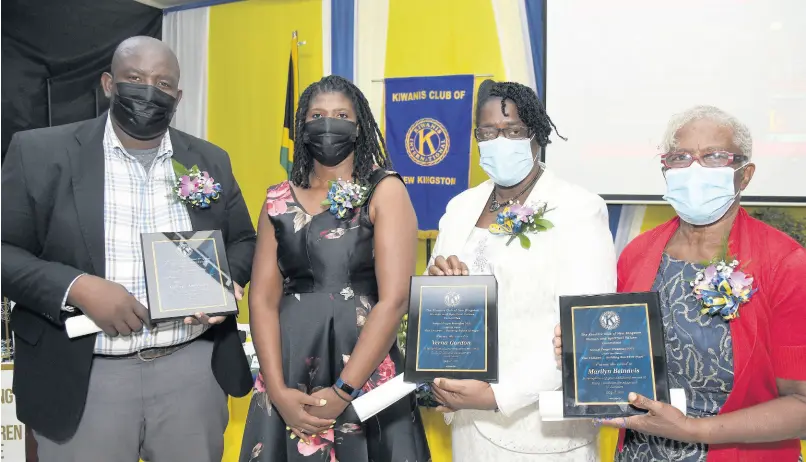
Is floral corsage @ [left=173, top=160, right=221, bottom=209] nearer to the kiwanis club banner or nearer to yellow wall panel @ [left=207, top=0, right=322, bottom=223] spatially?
the kiwanis club banner

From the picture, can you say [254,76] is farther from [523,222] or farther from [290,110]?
[523,222]

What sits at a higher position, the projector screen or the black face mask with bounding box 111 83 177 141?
the projector screen

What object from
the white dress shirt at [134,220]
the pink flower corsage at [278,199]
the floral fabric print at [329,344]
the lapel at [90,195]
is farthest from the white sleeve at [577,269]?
the lapel at [90,195]

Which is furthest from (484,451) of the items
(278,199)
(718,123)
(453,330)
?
(718,123)

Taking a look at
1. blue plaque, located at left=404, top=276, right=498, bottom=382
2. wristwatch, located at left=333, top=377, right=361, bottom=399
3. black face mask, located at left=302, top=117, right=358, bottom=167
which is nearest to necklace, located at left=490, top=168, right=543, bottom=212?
blue plaque, located at left=404, top=276, right=498, bottom=382

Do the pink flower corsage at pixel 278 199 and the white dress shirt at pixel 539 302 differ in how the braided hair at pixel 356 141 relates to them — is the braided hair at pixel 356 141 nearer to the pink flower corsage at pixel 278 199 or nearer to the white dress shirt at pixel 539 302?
the pink flower corsage at pixel 278 199

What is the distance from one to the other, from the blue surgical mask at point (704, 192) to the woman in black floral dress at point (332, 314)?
840 mm

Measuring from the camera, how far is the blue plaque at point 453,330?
1.86 metres

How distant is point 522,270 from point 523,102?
1.87 ft

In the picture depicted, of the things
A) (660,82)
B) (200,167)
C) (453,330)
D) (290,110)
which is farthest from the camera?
(290,110)

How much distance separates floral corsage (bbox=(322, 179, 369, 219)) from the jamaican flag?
3639 millimetres

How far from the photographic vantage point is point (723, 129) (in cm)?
178

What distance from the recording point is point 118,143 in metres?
2.35

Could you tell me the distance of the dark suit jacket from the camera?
219 centimetres
